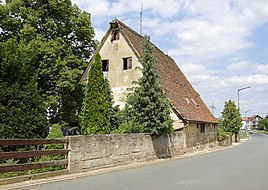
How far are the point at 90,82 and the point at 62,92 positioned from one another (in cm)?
605

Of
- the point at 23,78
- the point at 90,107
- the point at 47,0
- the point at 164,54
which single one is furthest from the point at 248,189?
the point at 164,54

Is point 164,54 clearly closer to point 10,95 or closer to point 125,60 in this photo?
point 125,60

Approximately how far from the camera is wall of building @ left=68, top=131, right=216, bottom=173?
1296cm

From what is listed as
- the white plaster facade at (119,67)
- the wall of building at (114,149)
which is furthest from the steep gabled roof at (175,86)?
the wall of building at (114,149)

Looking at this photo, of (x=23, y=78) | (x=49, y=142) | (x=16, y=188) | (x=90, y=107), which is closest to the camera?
(x=16, y=188)

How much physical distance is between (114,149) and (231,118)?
117 feet

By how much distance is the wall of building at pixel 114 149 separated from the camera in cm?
1296

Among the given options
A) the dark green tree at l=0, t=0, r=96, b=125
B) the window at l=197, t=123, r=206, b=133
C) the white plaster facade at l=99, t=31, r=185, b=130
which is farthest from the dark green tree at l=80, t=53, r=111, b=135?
the window at l=197, t=123, r=206, b=133

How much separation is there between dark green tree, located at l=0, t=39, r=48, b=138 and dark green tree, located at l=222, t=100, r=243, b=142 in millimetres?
36653

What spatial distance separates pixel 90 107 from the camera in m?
19.6

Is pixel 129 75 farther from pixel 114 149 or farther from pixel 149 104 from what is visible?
pixel 114 149

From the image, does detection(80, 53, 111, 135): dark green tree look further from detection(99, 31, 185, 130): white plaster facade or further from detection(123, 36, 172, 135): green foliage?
detection(99, 31, 185, 130): white plaster facade

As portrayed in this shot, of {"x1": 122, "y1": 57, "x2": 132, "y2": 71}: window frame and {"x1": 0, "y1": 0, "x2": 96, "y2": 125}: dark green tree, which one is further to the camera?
{"x1": 122, "y1": 57, "x2": 132, "y2": 71}: window frame

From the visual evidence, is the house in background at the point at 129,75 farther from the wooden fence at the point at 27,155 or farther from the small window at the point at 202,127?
the wooden fence at the point at 27,155
